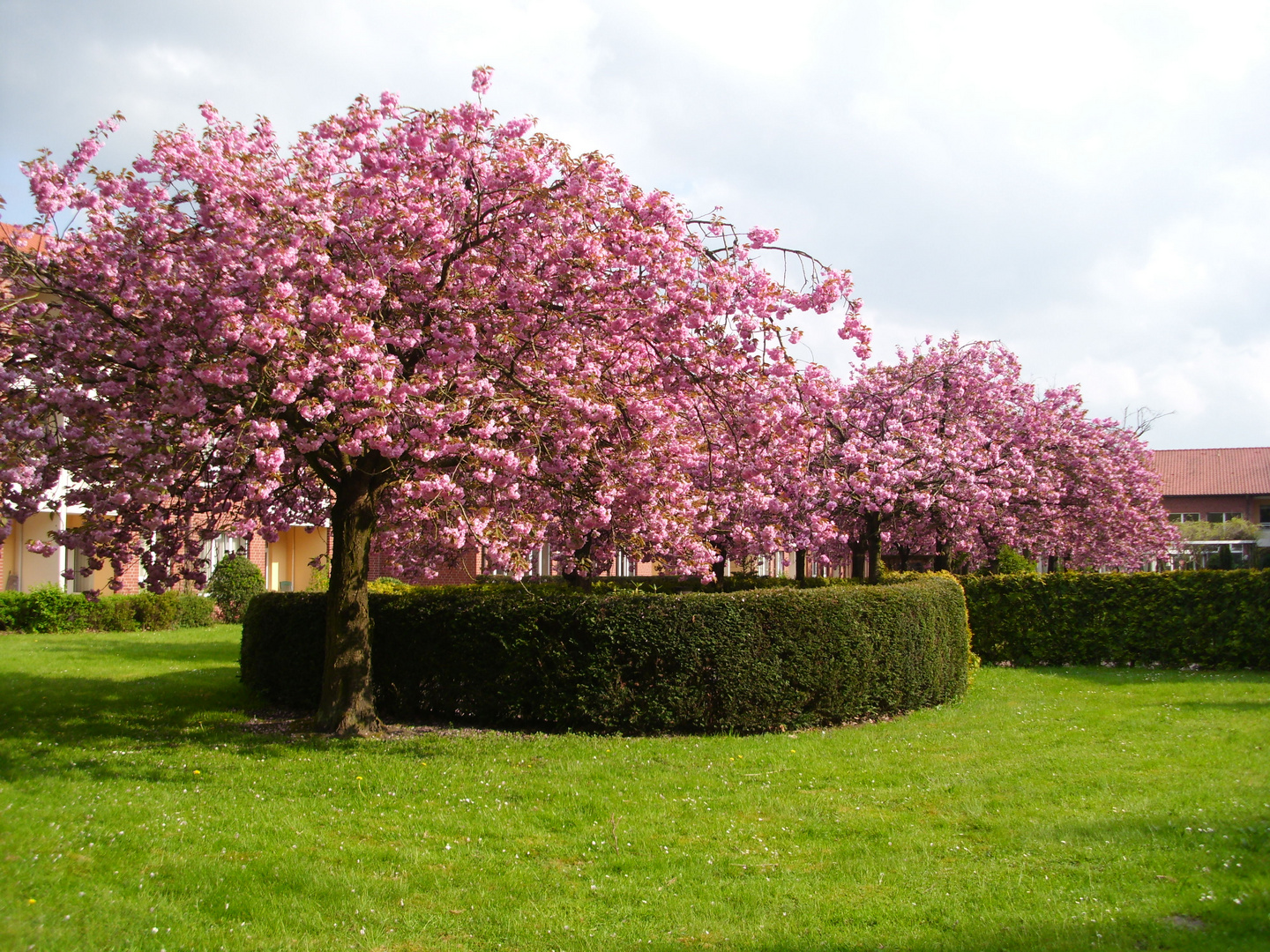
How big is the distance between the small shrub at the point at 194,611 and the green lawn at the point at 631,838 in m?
12.1

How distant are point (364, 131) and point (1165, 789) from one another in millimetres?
8654

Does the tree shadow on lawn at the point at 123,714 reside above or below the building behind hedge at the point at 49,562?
below

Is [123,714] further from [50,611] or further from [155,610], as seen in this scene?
[155,610]

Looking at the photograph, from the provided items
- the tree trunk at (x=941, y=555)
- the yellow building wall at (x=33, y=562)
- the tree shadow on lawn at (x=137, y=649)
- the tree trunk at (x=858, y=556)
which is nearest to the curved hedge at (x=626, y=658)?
the tree shadow on lawn at (x=137, y=649)

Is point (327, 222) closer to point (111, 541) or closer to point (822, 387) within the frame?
point (111, 541)

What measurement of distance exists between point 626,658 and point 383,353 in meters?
4.26

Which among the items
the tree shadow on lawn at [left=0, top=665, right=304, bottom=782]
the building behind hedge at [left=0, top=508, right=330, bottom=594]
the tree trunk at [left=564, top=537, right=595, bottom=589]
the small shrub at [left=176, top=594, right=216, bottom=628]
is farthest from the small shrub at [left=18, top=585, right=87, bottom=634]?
the tree trunk at [left=564, top=537, right=595, bottom=589]

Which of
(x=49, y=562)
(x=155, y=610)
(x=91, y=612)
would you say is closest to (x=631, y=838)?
(x=91, y=612)

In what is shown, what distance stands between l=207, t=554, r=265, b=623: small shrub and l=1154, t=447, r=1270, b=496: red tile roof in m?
52.8

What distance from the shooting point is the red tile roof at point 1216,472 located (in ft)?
190

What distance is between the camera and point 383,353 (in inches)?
307

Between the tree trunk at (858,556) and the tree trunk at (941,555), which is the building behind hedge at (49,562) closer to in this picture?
the tree trunk at (858,556)

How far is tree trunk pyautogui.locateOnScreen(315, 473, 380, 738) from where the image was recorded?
32.3ft

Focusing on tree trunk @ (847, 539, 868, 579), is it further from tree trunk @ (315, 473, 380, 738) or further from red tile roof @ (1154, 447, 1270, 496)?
red tile roof @ (1154, 447, 1270, 496)
